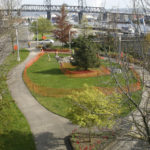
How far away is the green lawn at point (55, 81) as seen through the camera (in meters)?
14.2

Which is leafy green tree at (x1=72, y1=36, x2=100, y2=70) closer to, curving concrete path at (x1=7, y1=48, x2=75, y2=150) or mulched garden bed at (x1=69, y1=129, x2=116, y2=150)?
curving concrete path at (x1=7, y1=48, x2=75, y2=150)

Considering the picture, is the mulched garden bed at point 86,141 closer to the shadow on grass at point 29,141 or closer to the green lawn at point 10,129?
the shadow on grass at point 29,141

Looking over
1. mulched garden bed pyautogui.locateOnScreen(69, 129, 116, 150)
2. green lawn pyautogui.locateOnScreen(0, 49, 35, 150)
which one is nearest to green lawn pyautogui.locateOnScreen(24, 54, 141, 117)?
mulched garden bed pyautogui.locateOnScreen(69, 129, 116, 150)

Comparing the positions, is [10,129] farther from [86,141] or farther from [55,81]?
[55,81]

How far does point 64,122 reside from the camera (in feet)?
40.6

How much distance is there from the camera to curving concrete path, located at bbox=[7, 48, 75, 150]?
10.4 meters

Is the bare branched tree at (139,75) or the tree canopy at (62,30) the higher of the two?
the tree canopy at (62,30)

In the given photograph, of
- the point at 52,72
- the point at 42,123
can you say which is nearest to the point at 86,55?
the point at 52,72

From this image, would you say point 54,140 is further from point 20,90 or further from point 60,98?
point 20,90

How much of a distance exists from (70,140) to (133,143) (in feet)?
9.68

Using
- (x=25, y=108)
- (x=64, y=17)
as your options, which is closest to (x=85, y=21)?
(x=64, y=17)

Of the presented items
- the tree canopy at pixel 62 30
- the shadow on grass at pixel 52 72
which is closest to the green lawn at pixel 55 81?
the shadow on grass at pixel 52 72

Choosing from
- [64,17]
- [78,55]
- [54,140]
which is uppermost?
[64,17]

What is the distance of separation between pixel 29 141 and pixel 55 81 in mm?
9472
